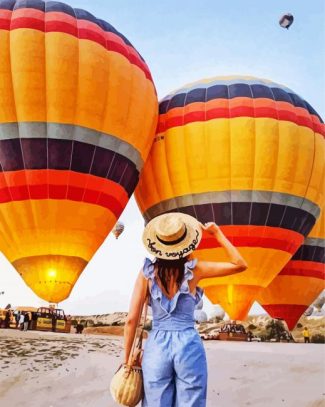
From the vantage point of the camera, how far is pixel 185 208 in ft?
53.2

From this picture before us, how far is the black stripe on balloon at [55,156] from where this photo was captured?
13469mm

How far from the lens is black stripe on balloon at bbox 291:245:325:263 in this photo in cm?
1958

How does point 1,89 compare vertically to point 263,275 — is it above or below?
above

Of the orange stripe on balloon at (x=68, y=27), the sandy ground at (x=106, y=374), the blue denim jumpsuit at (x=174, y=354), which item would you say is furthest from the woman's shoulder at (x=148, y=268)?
the orange stripe on balloon at (x=68, y=27)

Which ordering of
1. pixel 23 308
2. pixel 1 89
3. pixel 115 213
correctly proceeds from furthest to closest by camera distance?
pixel 23 308 → pixel 115 213 → pixel 1 89

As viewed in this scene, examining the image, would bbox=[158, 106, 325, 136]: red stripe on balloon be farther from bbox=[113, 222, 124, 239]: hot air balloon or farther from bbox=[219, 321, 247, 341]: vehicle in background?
bbox=[113, 222, 124, 239]: hot air balloon

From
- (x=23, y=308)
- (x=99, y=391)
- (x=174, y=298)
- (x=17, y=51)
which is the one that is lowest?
(x=99, y=391)

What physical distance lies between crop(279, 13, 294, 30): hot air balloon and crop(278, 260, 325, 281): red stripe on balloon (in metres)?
9.27

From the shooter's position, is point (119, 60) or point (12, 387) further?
point (119, 60)

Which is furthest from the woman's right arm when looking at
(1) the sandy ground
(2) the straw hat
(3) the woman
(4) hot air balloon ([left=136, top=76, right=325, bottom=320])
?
(4) hot air balloon ([left=136, top=76, right=325, bottom=320])

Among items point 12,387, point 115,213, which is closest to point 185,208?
point 115,213

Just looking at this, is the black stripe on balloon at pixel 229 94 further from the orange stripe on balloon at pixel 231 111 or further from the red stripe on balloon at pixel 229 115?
the red stripe on balloon at pixel 229 115

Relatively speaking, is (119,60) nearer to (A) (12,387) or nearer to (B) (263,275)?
(B) (263,275)

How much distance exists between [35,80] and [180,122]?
4.73 metres
